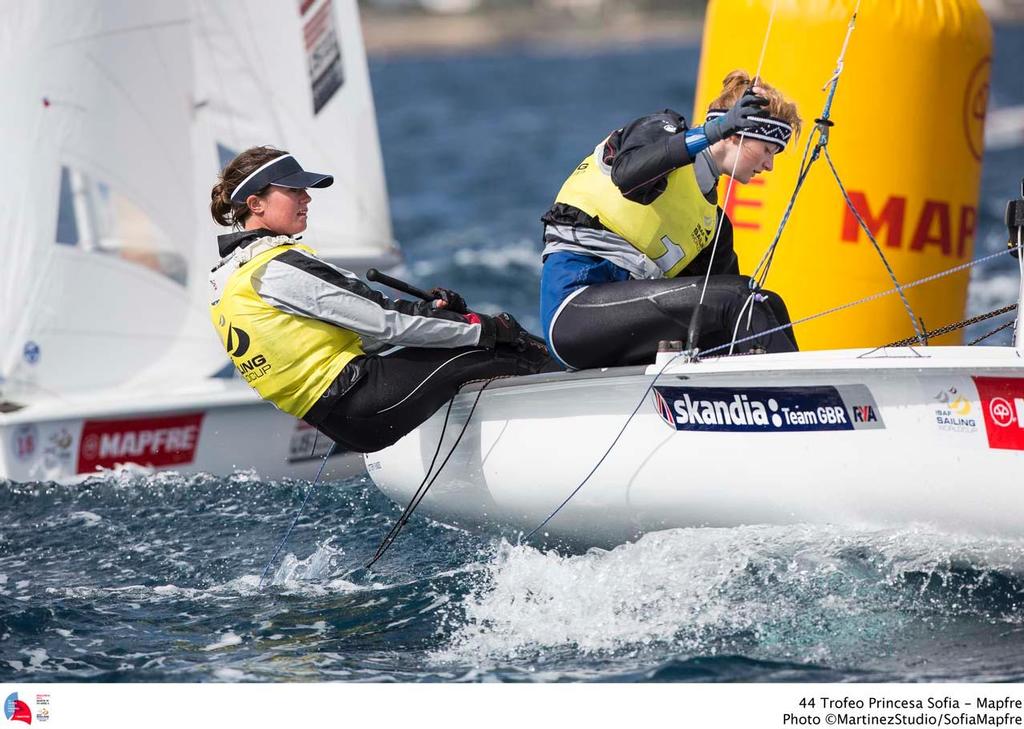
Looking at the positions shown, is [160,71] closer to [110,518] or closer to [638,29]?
[110,518]

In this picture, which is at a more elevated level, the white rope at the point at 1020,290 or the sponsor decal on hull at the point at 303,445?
the white rope at the point at 1020,290

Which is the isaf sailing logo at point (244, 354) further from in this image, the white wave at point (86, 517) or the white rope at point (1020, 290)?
the white rope at point (1020, 290)

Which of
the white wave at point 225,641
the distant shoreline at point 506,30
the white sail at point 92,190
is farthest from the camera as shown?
the distant shoreline at point 506,30

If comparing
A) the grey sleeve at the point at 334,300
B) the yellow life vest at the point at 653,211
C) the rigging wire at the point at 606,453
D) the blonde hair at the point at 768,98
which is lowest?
the rigging wire at the point at 606,453

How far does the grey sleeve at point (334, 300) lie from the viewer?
373 cm

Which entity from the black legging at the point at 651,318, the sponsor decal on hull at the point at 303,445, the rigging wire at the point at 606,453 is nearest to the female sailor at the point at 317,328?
the black legging at the point at 651,318

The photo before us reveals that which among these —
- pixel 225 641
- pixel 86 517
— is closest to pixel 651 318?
pixel 225 641

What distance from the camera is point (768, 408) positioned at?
357 centimetres

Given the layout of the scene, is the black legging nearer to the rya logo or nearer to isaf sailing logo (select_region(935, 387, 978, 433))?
isaf sailing logo (select_region(935, 387, 978, 433))

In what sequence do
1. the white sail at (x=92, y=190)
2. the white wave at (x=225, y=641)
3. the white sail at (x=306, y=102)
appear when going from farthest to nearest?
the white sail at (x=306, y=102)
the white sail at (x=92, y=190)
the white wave at (x=225, y=641)

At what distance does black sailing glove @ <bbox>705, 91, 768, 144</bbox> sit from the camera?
3.53 metres

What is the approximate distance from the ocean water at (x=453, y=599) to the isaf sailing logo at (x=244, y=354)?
0.63 m

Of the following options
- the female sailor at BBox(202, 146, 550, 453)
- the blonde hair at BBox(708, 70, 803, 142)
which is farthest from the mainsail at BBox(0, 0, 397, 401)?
the blonde hair at BBox(708, 70, 803, 142)
